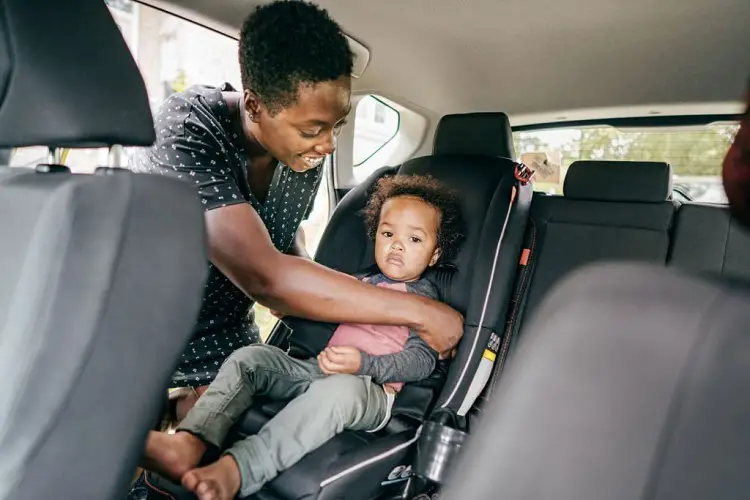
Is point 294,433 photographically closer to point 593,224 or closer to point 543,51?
point 593,224

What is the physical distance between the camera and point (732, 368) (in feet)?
2.13

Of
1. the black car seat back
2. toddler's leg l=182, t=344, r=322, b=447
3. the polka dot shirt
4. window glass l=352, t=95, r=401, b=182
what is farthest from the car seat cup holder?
window glass l=352, t=95, r=401, b=182

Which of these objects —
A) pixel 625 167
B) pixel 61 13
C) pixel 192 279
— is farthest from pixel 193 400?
pixel 625 167

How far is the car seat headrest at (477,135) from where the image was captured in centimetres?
258

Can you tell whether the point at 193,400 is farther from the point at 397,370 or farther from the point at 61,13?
the point at 61,13

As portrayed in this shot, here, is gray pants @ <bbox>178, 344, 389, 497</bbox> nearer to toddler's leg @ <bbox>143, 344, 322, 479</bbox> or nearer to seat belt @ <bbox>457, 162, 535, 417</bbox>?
toddler's leg @ <bbox>143, 344, 322, 479</bbox>

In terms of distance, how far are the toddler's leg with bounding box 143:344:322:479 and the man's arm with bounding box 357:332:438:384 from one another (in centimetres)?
20

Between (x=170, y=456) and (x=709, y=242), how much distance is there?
1.80 meters

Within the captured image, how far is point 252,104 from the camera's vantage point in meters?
1.94

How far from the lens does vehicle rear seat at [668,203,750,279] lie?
232 cm

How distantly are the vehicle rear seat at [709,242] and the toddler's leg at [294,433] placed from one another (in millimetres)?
1118

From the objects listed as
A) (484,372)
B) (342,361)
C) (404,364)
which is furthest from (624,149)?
(342,361)

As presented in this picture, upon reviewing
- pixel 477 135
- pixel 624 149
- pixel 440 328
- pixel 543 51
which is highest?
pixel 543 51

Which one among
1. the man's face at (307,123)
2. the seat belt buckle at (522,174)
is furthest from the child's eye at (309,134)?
the seat belt buckle at (522,174)
